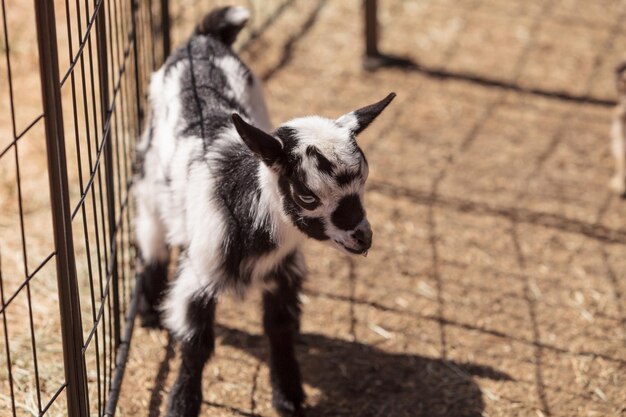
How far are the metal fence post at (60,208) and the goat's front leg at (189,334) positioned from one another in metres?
0.62

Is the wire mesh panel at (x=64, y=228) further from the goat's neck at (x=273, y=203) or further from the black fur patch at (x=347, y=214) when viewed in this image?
the black fur patch at (x=347, y=214)

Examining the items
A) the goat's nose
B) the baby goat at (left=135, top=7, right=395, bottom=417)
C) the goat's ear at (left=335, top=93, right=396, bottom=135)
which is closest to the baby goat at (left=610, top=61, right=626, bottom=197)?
the baby goat at (left=135, top=7, right=395, bottom=417)

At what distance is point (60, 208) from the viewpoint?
9.34 ft

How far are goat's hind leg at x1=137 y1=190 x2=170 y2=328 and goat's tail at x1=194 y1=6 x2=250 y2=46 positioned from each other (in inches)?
33.5

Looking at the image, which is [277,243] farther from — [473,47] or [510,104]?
[473,47]

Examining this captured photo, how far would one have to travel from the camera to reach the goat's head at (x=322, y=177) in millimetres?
3320

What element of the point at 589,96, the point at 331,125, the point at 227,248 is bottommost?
the point at 589,96

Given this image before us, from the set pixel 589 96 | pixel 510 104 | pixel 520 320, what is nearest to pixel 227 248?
pixel 520 320

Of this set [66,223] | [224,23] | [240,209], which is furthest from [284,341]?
[224,23]

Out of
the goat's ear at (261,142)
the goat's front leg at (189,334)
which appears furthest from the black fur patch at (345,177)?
the goat's front leg at (189,334)

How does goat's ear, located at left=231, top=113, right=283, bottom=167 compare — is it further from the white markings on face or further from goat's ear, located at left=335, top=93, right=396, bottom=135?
goat's ear, located at left=335, top=93, right=396, bottom=135

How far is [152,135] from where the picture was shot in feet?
13.8

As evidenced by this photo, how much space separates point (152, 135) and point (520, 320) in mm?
2003

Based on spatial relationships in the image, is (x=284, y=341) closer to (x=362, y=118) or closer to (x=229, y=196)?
(x=229, y=196)
